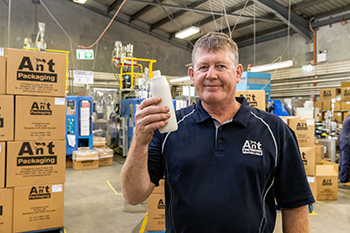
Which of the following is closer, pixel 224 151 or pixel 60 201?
pixel 224 151

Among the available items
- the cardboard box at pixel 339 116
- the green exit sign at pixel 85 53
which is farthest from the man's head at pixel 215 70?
the cardboard box at pixel 339 116

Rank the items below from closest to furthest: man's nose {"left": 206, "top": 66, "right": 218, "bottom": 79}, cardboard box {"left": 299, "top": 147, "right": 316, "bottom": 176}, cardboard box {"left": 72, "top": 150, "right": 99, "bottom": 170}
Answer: man's nose {"left": 206, "top": 66, "right": 218, "bottom": 79}
cardboard box {"left": 299, "top": 147, "right": 316, "bottom": 176}
cardboard box {"left": 72, "top": 150, "right": 99, "bottom": 170}

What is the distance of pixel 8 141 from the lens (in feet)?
8.18

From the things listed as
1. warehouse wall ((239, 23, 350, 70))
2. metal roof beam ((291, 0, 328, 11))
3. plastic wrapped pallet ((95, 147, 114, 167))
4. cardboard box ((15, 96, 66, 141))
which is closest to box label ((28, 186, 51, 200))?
cardboard box ((15, 96, 66, 141))

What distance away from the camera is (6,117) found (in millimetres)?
2473

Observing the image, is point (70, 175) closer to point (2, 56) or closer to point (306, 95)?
point (2, 56)

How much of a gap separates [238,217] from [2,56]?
104 inches

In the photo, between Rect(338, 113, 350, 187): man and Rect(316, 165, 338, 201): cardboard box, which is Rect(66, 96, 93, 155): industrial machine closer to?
Rect(316, 165, 338, 201): cardboard box

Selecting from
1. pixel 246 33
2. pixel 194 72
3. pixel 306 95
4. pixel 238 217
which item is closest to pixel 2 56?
pixel 194 72

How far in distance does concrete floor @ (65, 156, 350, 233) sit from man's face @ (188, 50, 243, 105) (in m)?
2.37

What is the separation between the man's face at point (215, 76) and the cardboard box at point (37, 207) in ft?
7.47

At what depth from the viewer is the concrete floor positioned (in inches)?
119

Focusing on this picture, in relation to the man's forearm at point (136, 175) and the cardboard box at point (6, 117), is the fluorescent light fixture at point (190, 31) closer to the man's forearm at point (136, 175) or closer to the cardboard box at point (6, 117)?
the cardboard box at point (6, 117)

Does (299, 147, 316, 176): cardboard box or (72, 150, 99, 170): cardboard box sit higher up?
(299, 147, 316, 176): cardboard box
